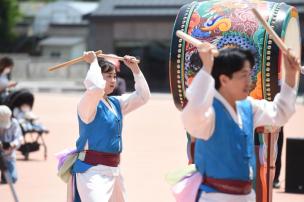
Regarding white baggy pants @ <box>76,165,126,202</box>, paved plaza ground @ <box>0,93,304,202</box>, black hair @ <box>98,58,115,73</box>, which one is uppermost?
black hair @ <box>98,58,115,73</box>

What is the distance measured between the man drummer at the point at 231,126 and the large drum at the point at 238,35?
173 cm

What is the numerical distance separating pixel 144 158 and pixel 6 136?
344cm

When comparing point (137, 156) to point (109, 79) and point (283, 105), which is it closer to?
point (109, 79)

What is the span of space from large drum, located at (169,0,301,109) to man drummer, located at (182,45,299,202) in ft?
5.68

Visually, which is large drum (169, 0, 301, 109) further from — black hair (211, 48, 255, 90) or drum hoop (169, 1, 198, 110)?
black hair (211, 48, 255, 90)

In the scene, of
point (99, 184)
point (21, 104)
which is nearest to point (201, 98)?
point (99, 184)

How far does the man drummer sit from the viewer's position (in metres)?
4.49

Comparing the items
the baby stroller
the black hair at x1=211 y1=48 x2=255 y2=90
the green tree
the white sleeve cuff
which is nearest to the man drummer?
the black hair at x1=211 y1=48 x2=255 y2=90

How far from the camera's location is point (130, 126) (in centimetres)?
1864

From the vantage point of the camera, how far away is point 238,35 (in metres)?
6.45

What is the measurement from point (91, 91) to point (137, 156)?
739 centimetres

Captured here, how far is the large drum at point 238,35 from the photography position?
637cm

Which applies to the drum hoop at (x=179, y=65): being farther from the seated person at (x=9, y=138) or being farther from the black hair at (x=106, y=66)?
the seated person at (x=9, y=138)

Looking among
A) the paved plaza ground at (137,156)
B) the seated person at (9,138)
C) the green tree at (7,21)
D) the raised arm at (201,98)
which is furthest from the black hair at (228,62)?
the green tree at (7,21)
